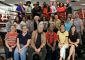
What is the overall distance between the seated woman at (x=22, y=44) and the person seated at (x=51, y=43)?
2.64 feet

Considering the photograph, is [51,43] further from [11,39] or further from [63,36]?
[11,39]

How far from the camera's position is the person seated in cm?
865

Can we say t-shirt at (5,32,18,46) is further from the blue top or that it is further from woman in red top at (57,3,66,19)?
woman in red top at (57,3,66,19)

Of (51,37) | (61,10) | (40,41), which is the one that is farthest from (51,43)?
(61,10)

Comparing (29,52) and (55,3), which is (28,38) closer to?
(29,52)

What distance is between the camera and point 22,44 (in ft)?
27.0

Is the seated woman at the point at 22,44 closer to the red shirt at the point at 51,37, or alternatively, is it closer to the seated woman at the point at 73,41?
the red shirt at the point at 51,37

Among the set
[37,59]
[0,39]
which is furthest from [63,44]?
[0,39]

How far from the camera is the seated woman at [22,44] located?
8.06m

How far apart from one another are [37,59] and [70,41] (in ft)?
4.09

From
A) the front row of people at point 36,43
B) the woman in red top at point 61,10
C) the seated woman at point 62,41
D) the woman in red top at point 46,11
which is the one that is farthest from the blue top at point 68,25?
the woman in red top at point 61,10

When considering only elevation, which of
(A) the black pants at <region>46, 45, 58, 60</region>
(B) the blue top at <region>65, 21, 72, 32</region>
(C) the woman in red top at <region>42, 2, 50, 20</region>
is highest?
(C) the woman in red top at <region>42, 2, 50, 20</region>

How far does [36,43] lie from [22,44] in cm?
43

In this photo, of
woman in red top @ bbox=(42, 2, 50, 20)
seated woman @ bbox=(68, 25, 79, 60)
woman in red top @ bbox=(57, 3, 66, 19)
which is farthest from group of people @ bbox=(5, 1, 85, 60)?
woman in red top @ bbox=(57, 3, 66, 19)
